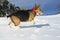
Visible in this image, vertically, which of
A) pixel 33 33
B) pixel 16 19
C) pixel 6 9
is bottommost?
pixel 6 9

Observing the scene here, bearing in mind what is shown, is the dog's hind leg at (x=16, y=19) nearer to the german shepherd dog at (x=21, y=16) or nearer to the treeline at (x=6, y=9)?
the german shepherd dog at (x=21, y=16)

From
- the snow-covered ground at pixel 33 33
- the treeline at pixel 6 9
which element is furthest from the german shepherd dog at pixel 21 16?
the treeline at pixel 6 9

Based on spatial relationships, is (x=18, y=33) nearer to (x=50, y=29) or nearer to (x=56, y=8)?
(x=50, y=29)

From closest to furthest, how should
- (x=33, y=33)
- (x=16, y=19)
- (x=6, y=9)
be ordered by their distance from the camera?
(x=33, y=33) < (x=16, y=19) < (x=6, y=9)

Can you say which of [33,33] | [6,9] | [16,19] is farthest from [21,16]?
[6,9]

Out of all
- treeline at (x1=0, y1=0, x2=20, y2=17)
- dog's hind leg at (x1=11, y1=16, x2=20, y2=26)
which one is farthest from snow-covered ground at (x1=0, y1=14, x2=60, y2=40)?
treeline at (x1=0, y1=0, x2=20, y2=17)

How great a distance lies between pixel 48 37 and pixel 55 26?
126cm

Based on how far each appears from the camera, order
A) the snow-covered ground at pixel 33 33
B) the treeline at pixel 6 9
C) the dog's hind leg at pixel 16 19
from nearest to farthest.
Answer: the snow-covered ground at pixel 33 33 → the dog's hind leg at pixel 16 19 → the treeline at pixel 6 9

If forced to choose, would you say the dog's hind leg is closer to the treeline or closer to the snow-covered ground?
the snow-covered ground

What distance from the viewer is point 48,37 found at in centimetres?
505

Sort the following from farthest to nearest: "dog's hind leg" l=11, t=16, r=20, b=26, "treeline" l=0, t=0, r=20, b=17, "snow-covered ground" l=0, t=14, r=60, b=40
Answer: "treeline" l=0, t=0, r=20, b=17 → "dog's hind leg" l=11, t=16, r=20, b=26 → "snow-covered ground" l=0, t=14, r=60, b=40

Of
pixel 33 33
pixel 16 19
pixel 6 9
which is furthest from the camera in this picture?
pixel 6 9

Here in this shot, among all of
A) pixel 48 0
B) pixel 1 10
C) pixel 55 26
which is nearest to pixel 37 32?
pixel 55 26

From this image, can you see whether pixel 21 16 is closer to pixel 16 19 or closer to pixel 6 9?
pixel 16 19
